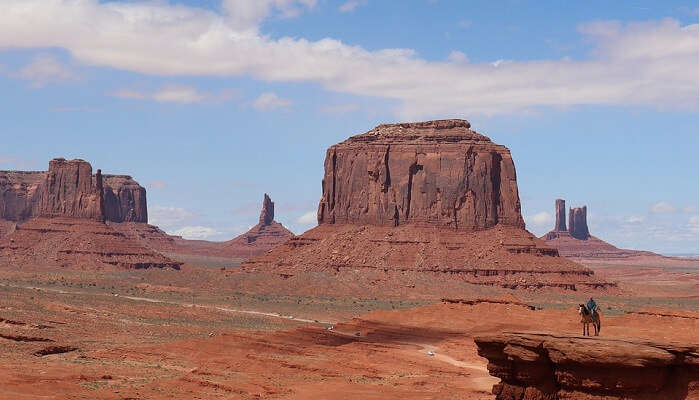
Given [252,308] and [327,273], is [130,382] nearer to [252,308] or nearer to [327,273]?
[252,308]

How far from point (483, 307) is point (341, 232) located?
5106 centimetres

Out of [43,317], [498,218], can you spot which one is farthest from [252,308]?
[498,218]

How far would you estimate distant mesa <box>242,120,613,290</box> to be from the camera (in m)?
109

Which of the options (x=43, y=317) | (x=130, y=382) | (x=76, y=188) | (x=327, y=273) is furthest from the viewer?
(x=76, y=188)

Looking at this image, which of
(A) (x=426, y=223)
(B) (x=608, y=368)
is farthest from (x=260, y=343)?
(A) (x=426, y=223)

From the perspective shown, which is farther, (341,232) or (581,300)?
(341,232)

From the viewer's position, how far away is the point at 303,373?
40.0m

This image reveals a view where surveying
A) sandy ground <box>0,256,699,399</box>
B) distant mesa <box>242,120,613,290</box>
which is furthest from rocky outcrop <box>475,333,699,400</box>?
distant mesa <box>242,120,613,290</box>

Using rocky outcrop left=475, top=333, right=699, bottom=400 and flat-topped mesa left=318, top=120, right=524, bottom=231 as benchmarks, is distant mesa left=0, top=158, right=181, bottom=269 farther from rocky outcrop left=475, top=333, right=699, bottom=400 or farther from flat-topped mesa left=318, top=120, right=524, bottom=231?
rocky outcrop left=475, top=333, right=699, bottom=400

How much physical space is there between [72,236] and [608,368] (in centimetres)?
12857

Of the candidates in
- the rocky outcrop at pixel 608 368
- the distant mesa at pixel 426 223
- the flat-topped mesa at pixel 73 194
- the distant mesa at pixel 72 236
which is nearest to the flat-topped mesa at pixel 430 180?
the distant mesa at pixel 426 223

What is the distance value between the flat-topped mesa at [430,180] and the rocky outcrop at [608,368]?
9133 centimetres

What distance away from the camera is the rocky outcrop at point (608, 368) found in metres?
22.6

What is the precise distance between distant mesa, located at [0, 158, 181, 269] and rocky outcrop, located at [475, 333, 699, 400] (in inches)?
4578
